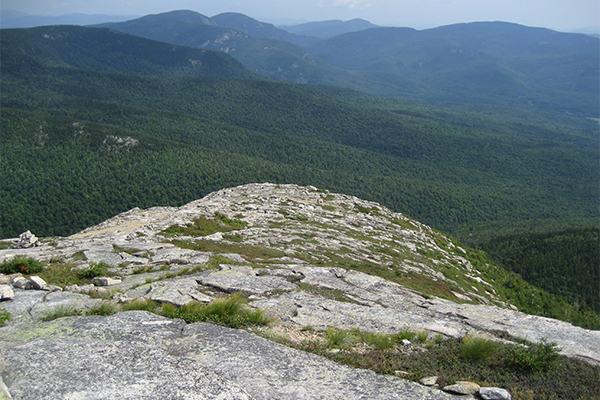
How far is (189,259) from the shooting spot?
2205cm

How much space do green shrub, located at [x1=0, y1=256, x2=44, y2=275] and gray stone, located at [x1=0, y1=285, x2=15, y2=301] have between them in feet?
11.9

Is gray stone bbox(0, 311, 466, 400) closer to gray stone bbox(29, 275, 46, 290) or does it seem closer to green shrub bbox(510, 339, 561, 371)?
green shrub bbox(510, 339, 561, 371)

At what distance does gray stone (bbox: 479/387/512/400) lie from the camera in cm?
898

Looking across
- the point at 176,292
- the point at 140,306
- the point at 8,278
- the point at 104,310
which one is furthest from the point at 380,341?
the point at 8,278

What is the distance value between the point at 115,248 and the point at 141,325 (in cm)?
1449

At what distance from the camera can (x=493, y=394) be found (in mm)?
9062

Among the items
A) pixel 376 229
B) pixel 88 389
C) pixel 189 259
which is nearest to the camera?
pixel 88 389

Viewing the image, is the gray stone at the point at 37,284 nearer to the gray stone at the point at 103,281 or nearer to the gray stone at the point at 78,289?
the gray stone at the point at 78,289

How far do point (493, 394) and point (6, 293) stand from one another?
1714cm

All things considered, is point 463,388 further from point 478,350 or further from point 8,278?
point 8,278

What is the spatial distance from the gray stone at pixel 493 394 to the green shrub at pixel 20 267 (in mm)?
19932

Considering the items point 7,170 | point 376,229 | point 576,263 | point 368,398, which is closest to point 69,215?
point 7,170

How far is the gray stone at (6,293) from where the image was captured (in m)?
13.3

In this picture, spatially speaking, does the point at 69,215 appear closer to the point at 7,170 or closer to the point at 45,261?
the point at 7,170
